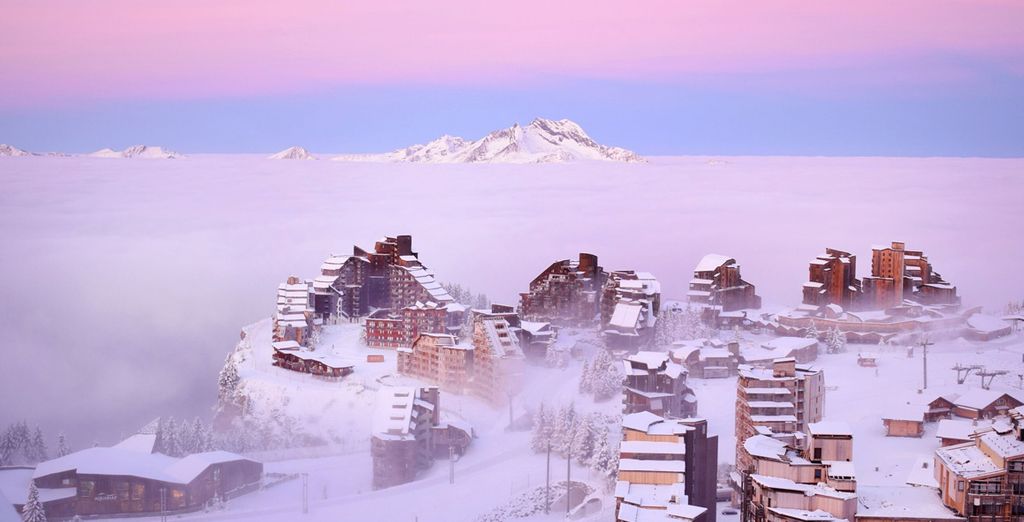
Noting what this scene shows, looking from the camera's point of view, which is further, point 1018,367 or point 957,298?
point 957,298

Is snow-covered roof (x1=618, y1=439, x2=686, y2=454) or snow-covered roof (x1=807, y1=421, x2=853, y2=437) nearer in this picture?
snow-covered roof (x1=807, y1=421, x2=853, y2=437)

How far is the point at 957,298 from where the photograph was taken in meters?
24.9

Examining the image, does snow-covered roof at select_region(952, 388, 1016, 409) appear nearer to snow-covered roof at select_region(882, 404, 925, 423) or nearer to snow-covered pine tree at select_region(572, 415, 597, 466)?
snow-covered roof at select_region(882, 404, 925, 423)

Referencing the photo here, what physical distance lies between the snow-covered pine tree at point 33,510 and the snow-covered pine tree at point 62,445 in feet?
8.10

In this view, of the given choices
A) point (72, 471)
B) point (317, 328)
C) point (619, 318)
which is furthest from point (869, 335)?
point (72, 471)

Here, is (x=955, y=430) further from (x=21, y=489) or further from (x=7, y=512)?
(x=21, y=489)

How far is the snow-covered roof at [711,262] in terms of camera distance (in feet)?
82.9

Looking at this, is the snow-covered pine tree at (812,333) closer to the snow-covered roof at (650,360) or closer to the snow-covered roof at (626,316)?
the snow-covered roof at (626,316)

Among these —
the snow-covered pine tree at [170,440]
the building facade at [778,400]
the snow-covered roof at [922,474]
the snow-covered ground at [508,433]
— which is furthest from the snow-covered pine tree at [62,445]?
the snow-covered roof at [922,474]

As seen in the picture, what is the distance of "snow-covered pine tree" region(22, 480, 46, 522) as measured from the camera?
44.3 ft

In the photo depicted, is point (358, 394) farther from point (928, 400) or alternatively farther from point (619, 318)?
point (928, 400)

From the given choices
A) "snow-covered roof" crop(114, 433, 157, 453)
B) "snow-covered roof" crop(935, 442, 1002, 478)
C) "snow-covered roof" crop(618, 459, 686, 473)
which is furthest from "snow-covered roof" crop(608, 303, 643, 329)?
"snow-covered roof" crop(935, 442, 1002, 478)

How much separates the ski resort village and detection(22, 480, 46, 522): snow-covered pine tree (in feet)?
0.13

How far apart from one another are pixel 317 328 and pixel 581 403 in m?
7.56
